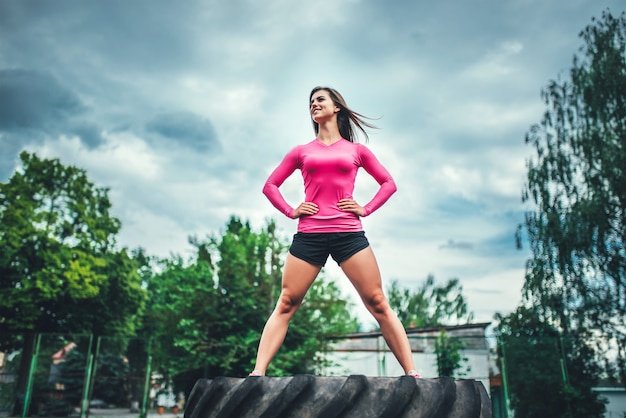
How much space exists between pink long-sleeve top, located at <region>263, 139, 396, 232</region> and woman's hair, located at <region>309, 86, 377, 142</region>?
0.67 ft

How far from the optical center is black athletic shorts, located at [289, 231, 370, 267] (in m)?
2.88

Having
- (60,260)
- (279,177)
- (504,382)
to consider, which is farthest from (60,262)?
(279,177)

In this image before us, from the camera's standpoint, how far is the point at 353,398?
Answer: 2008 mm

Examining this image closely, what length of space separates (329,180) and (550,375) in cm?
1216

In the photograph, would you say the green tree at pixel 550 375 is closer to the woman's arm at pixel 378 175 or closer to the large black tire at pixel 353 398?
the woman's arm at pixel 378 175

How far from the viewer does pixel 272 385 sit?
6.83 ft

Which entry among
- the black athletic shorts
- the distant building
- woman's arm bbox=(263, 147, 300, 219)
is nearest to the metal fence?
the distant building

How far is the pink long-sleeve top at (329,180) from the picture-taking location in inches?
116

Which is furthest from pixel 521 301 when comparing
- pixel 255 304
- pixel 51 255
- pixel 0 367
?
pixel 51 255

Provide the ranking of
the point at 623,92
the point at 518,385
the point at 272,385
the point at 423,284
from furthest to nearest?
the point at 423,284
the point at 623,92
the point at 518,385
the point at 272,385

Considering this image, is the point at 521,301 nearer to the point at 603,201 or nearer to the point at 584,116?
the point at 603,201

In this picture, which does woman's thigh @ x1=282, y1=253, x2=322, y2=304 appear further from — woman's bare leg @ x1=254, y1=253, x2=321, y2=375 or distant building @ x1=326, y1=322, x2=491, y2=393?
distant building @ x1=326, y1=322, x2=491, y2=393

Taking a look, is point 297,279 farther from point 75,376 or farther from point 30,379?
point 30,379

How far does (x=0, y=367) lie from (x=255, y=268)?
8.64 metres
